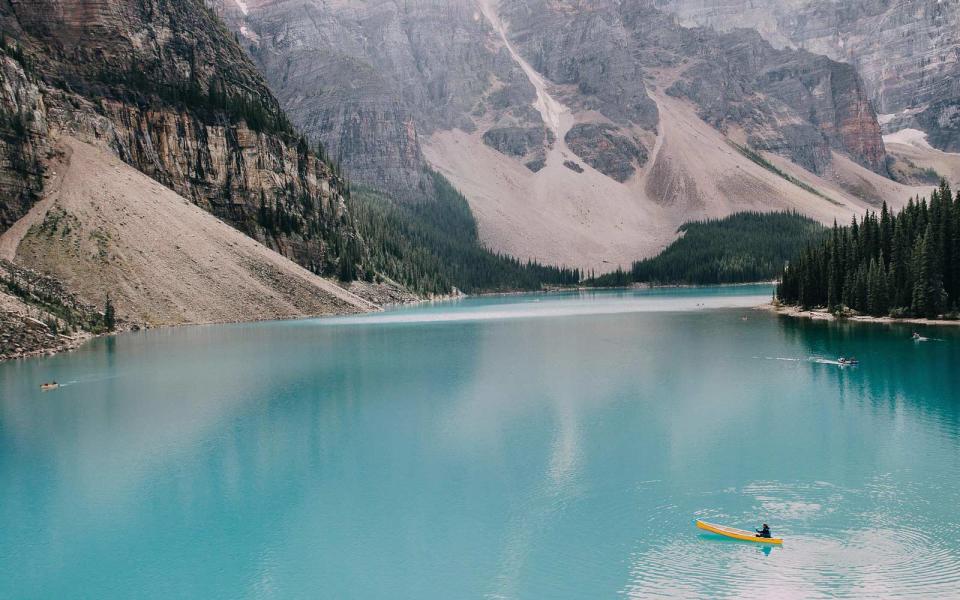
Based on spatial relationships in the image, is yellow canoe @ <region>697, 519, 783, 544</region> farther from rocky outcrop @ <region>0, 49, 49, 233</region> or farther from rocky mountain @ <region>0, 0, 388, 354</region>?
rocky outcrop @ <region>0, 49, 49, 233</region>

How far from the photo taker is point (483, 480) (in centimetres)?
2638

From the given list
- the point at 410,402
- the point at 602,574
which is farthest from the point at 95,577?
the point at 410,402

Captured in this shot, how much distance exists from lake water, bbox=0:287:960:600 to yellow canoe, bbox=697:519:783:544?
228 millimetres

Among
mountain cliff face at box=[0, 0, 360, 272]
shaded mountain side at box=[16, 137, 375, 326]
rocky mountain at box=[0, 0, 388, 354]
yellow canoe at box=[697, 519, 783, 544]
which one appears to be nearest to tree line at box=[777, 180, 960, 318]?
yellow canoe at box=[697, 519, 783, 544]

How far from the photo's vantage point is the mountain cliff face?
10269cm

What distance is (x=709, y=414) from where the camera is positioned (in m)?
36.2

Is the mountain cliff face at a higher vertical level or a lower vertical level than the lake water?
higher

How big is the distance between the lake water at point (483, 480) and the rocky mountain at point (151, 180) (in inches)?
1284

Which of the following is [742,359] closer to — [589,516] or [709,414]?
[709,414]

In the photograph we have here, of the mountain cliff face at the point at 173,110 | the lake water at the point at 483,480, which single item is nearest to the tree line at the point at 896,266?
the lake water at the point at 483,480

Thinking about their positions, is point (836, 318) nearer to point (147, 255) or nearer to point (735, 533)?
point (735, 533)

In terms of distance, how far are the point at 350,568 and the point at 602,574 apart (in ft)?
21.2

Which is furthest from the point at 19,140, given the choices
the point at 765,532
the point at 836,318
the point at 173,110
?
the point at 836,318

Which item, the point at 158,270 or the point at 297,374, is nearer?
the point at 297,374
